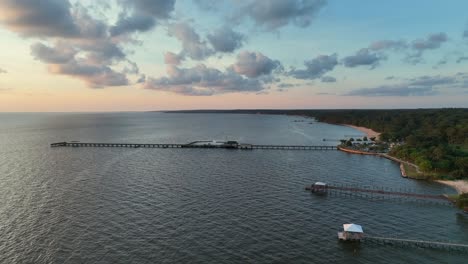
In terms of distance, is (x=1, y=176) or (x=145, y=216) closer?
(x=145, y=216)

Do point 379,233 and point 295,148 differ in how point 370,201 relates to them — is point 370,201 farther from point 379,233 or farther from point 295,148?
point 295,148

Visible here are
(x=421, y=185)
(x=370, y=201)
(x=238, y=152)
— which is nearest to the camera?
(x=370, y=201)

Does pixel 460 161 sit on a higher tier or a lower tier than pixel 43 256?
higher

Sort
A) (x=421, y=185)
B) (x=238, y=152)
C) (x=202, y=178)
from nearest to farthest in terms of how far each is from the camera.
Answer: (x=421, y=185)
(x=202, y=178)
(x=238, y=152)

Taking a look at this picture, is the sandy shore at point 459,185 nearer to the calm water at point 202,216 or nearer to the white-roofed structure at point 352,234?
the calm water at point 202,216

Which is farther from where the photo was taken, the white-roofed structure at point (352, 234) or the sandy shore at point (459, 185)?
the sandy shore at point (459, 185)

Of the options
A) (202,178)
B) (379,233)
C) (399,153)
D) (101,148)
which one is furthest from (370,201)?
(101,148)

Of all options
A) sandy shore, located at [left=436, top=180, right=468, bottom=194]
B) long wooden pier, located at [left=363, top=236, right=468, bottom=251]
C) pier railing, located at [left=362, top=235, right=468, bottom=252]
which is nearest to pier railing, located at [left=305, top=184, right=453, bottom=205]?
sandy shore, located at [left=436, top=180, right=468, bottom=194]

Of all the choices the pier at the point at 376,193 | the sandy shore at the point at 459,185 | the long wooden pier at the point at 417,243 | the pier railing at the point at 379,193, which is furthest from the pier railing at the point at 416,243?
the sandy shore at the point at 459,185

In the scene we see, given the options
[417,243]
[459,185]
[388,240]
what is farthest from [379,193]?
[388,240]

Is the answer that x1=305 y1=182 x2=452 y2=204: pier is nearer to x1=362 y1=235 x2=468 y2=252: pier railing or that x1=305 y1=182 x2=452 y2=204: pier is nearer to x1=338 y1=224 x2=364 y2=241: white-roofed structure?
x1=362 y1=235 x2=468 y2=252: pier railing
